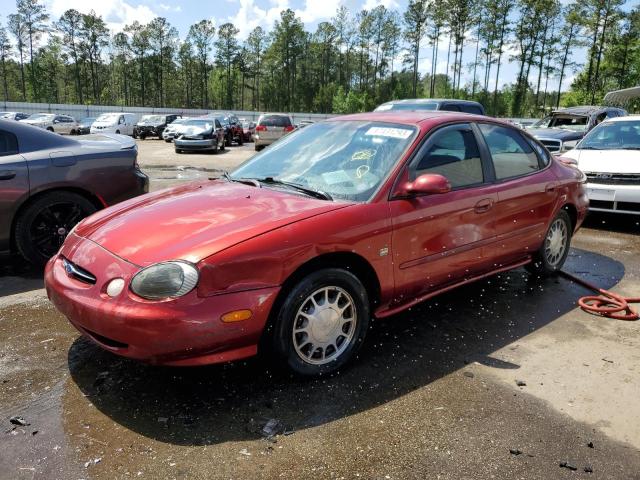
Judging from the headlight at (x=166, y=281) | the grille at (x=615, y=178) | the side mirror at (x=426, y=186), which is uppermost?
the side mirror at (x=426, y=186)

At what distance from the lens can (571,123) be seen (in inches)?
541

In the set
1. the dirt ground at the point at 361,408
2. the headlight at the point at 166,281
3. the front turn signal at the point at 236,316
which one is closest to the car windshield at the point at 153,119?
the dirt ground at the point at 361,408

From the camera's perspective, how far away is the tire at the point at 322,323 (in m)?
2.84

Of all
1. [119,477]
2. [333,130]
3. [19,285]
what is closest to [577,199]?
[333,130]

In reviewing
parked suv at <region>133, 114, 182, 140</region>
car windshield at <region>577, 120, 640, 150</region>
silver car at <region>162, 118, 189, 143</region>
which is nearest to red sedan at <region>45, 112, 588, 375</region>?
car windshield at <region>577, 120, 640, 150</region>

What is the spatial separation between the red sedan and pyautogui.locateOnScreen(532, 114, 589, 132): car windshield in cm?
1032

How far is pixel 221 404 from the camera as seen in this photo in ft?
9.20

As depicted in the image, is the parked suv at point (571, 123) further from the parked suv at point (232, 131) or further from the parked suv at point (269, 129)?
the parked suv at point (232, 131)

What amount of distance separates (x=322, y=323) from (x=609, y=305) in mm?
2870

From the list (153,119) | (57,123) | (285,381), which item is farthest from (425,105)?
(57,123)

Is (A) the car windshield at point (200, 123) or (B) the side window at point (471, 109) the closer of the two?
(B) the side window at point (471, 109)

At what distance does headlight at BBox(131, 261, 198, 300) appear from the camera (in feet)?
8.31

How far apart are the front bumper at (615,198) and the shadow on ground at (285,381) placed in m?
3.71

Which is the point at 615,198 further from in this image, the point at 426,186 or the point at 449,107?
the point at 449,107
